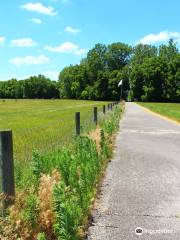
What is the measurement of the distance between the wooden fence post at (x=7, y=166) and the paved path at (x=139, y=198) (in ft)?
3.45

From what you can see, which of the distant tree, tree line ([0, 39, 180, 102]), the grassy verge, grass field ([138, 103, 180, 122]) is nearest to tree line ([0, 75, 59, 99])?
tree line ([0, 39, 180, 102])

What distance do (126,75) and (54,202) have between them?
123458 mm

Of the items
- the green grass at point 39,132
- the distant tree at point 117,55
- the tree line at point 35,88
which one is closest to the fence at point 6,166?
the green grass at point 39,132

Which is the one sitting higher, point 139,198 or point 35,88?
point 139,198

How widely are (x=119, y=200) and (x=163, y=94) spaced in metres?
111

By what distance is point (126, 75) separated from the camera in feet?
418

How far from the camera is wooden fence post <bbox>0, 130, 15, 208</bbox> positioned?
15.5 feet

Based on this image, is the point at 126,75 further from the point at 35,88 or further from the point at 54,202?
the point at 54,202

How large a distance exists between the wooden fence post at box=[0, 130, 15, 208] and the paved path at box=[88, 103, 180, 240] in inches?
41.4

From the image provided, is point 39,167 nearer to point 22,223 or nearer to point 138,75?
point 22,223

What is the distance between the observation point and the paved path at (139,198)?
550 centimetres

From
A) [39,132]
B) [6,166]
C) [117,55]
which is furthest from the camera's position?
[117,55]

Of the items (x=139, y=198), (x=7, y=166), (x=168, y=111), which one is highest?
(x=7, y=166)

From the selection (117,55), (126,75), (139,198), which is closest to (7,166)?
(139,198)
